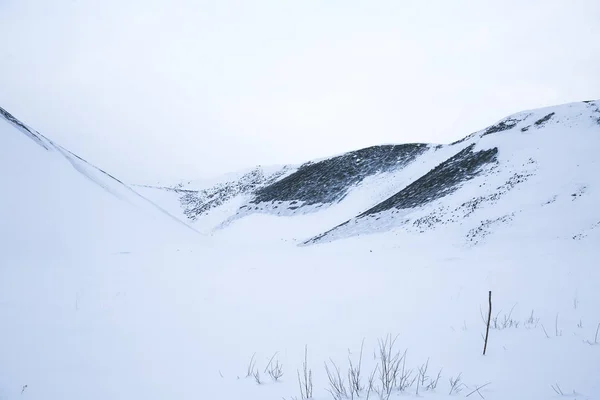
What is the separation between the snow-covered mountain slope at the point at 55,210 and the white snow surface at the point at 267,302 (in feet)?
0.23

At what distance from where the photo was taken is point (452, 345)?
4336 mm

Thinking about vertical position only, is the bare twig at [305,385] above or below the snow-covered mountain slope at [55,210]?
below

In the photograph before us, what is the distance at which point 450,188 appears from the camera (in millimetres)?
24016

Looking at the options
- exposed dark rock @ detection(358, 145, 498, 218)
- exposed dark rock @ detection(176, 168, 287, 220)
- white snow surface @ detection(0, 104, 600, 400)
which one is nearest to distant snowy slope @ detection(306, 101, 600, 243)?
exposed dark rock @ detection(358, 145, 498, 218)

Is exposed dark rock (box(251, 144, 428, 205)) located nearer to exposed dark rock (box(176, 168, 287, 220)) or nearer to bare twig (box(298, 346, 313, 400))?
exposed dark rock (box(176, 168, 287, 220))

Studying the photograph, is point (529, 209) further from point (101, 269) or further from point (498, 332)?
point (101, 269)

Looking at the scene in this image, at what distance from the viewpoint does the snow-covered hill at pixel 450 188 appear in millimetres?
17031

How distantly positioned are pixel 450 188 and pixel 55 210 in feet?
76.4

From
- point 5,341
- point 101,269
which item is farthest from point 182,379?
point 101,269

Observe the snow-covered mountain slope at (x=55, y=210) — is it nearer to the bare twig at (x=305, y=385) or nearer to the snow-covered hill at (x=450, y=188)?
the bare twig at (x=305, y=385)

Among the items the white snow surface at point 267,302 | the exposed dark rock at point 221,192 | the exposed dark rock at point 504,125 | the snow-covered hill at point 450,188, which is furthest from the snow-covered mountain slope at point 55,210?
the exposed dark rock at point 221,192

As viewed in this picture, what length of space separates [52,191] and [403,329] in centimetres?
1487

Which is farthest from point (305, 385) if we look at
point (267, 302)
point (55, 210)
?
point (55, 210)

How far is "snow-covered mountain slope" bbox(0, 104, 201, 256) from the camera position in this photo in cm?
1112
